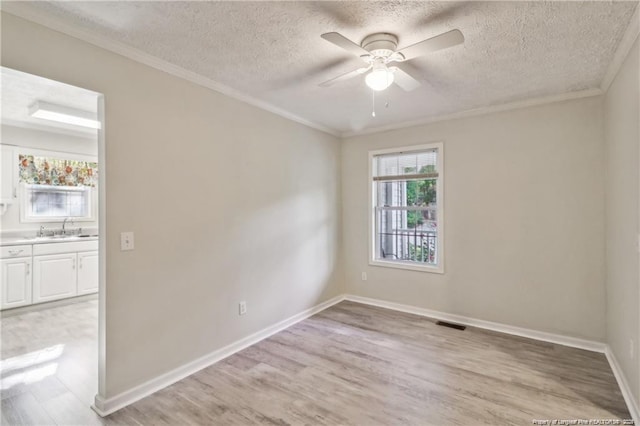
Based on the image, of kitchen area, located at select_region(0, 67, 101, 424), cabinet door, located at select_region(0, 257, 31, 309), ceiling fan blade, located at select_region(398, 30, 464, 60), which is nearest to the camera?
ceiling fan blade, located at select_region(398, 30, 464, 60)

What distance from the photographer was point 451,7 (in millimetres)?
1809

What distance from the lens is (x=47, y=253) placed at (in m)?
4.30

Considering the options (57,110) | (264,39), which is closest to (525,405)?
(264,39)

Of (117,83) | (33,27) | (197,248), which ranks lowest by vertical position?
(197,248)

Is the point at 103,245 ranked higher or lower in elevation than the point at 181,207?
lower

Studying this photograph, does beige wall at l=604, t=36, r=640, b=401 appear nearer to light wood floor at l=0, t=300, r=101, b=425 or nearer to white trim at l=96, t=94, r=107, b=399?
white trim at l=96, t=94, r=107, b=399

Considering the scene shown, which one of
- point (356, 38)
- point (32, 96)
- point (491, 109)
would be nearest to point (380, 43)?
point (356, 38)

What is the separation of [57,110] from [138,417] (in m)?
2.93

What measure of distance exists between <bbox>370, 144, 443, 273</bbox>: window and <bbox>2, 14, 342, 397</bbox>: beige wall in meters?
1.23

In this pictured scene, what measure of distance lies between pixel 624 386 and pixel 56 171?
7.01m

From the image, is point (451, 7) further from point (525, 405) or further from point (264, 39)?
point (525, 405)

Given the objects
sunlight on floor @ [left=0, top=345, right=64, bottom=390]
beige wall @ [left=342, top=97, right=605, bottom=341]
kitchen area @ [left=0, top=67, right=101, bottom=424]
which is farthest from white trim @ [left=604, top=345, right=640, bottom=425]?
sunlight on floor @ [left=0, top=345, right=64, bottom=390]

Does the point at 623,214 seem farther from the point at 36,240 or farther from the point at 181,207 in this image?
the point at 36,240

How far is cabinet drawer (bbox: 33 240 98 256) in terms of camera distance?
4.24 meters
